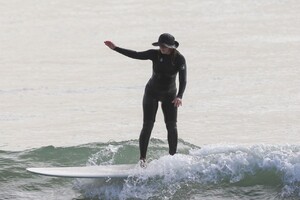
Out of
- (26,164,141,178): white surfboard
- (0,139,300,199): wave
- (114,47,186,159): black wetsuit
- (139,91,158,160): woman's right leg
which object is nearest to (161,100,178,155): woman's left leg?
(114,47,186,159): black wetsuit

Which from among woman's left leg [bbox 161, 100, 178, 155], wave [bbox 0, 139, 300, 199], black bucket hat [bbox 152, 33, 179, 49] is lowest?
wave [bbox 0, 139, 300, 199]

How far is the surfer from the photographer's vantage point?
1448cm

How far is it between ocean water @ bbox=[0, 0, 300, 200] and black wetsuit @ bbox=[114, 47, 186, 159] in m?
0.49

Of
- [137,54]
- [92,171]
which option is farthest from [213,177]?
[137,54]

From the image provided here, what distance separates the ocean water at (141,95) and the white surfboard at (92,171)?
15 cm

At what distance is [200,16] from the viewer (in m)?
33.6

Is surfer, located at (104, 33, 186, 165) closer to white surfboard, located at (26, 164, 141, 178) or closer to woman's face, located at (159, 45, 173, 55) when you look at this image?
woman's face, located at (159, 45, 173, 55)

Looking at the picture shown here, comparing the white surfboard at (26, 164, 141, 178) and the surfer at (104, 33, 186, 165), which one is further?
the white surfboard at (26, 164, 141, 178)

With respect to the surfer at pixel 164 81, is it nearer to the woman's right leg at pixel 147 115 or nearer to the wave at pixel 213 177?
the woman's right leg at pixel 147 115

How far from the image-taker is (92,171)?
15.0 metres

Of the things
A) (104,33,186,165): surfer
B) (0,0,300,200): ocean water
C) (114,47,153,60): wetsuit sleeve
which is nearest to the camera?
(104,33,186,165): surfer

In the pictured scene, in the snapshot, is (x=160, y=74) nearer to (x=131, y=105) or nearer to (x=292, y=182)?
(x=292, y=182)

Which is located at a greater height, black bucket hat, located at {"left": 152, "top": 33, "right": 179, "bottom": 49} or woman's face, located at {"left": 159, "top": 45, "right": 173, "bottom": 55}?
black bucket hat, located at {"left": 152, "top": 33, "right": 179, "bottom": 49}

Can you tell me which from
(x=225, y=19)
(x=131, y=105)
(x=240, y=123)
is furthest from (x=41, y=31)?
(x=240, y=123)
